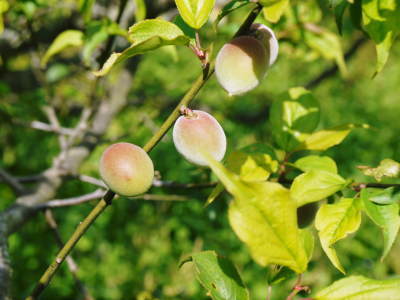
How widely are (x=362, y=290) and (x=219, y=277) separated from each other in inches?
8.8

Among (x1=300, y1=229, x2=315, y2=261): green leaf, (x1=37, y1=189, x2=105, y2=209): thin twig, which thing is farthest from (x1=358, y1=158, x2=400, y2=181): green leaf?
(x1=37, y1=189, x2=105, y2=209): thin twig

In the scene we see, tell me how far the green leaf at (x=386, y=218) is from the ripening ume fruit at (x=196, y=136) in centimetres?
26

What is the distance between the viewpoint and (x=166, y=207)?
2.55 meters

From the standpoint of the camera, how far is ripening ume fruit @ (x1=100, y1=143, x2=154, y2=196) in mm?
722

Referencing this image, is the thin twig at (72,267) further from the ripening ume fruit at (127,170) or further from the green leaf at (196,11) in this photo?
the green leaf at (196,11)

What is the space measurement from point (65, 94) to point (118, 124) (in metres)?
0.44

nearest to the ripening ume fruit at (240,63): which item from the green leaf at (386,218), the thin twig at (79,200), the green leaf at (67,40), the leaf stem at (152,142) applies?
the leaf stem at (152,142)

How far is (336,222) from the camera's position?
0.76m

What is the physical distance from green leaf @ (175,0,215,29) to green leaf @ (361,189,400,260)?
0.39 m

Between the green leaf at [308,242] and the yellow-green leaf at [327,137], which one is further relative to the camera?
the yellow-green leaf at [327,137]

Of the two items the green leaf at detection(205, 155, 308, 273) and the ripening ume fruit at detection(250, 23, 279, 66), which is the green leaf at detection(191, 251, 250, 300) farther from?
the ripening ume fruit at detection(250, 23, 279, 66)

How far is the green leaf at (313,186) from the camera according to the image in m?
0.77

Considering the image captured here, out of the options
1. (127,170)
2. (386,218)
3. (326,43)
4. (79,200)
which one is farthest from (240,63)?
(326,43)

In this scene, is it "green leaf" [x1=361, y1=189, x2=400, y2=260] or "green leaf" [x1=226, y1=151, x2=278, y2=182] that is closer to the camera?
"green leaf" [x1=361, y1=189, x2=400, y2=260]
